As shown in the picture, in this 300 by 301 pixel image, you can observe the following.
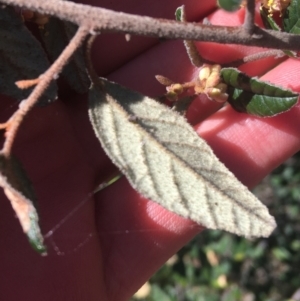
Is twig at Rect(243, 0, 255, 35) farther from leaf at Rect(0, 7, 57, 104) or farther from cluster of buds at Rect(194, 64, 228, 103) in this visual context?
leaf at Rect(0, 7, 57, 104)

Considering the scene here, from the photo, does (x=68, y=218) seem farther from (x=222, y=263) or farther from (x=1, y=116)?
(x=222, y=263)

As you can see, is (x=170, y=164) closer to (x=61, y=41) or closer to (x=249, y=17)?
(x=249, y=17)


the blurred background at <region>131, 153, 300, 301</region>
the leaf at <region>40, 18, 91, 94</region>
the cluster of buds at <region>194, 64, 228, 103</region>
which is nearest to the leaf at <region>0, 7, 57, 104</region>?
the leaf at <region>40, 18, 91, 94</region>

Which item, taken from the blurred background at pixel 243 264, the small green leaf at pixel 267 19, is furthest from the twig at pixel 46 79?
the blurred background at pixel 243 264

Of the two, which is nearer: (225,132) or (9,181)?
(9,181)

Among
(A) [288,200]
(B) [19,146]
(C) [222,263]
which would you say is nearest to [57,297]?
(B) [19,146]
